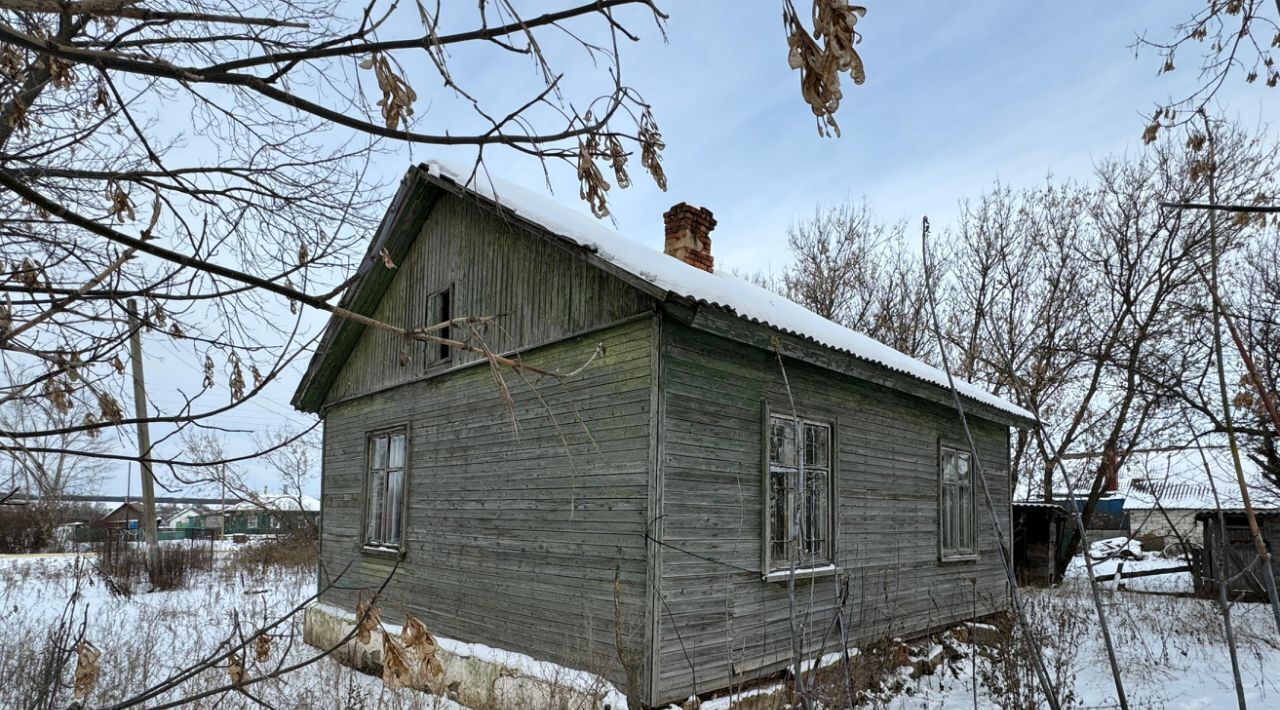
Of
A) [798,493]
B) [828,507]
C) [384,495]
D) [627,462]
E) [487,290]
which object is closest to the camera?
[627,462]

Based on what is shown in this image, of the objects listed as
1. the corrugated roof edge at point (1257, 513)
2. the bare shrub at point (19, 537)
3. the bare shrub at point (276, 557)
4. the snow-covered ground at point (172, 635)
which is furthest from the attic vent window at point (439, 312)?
the bare shrub at point (19, 537)

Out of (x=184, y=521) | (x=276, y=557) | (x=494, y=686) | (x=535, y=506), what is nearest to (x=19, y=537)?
(x=276, y=557)

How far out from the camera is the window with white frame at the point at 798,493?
7.44m

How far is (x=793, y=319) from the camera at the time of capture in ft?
27.7

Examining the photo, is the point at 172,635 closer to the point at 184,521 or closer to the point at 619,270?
the point at 619,270

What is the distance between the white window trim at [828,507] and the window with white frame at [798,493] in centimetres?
1

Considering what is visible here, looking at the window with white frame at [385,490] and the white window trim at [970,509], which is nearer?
the window with white frame at [385,490]

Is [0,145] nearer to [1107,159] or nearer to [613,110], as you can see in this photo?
[613,110]

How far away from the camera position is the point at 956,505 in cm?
1097

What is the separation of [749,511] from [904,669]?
3072 mm

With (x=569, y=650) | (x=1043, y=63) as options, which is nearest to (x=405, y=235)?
(x=569, y=650)

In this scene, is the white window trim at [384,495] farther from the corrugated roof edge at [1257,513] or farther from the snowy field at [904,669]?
the corrugated roof edge at [1257,513]

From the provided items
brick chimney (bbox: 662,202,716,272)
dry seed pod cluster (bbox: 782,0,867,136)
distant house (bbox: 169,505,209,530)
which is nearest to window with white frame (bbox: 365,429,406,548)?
brick chimney (bbox: 662,202,716,272)

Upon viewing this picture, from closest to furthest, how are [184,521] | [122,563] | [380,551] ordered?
1. [380,551]
2. [122,563]
3. [184,521]
